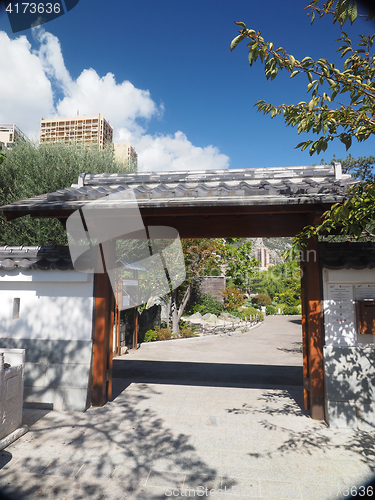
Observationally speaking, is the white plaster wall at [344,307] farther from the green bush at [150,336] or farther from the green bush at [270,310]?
the green bush at [270,310]

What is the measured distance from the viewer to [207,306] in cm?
2008

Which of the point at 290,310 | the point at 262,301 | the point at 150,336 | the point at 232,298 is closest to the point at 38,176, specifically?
the point at 150,336

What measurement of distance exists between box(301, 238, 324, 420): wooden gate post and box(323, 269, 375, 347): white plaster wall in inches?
3.6

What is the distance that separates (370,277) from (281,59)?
10.2 ft

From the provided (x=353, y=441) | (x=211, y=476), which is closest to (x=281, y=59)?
(x=211, y=476)

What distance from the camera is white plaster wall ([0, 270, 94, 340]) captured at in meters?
4.61

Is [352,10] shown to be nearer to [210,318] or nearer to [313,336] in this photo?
[313,336]

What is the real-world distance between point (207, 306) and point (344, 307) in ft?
52.8

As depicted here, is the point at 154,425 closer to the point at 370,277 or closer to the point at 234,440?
the point at 234,440

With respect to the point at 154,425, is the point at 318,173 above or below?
above

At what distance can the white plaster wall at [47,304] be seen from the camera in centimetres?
461

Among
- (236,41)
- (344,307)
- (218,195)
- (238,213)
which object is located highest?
(236,41)

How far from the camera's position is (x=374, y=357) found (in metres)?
4.05

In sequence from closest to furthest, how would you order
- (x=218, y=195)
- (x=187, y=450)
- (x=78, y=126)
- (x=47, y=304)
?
(x=187, y=450)
(x=218, y=195)
(x=47, y=304)
(x=78, y=126)
